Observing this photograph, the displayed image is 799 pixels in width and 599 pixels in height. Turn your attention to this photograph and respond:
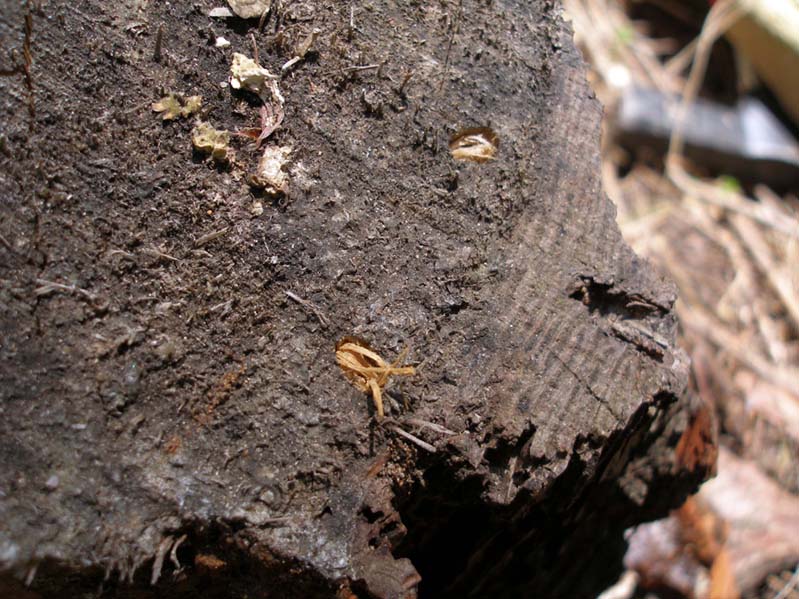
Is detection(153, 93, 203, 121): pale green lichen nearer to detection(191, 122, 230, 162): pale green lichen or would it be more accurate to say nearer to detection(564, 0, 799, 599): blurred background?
detection(191, 122, 230, 162): pale green lichen

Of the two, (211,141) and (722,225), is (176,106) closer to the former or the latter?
(211,141)

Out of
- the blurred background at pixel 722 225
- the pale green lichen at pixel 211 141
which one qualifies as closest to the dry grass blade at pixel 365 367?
the pale green lichen at pixel 211 141

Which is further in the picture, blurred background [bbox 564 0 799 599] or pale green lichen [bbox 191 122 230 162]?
blurred background [bbox 564 0 799 599]

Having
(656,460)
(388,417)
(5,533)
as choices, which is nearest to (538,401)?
(388,417)

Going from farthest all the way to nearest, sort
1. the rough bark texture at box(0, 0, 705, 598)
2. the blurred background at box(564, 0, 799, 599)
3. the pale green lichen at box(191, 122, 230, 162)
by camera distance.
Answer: the blurred background at box(564, 0, 799, 599)
the pale green lichen at box(191, 122, 230, 162)
the rough bark texture at box(0, 0, 705, 598)

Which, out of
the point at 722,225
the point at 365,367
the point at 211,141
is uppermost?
the point at 211,141

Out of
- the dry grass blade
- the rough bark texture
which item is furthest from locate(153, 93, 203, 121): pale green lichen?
the dry grass blade

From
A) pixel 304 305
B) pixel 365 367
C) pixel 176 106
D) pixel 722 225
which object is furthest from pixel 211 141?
pixel 722 225

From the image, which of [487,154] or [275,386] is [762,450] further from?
[275,386]
